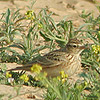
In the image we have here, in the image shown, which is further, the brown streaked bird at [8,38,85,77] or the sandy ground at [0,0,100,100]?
the sandy ground at [0,0,100,100]

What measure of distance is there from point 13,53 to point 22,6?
14.4 ft

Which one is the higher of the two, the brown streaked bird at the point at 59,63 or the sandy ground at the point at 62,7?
the sandy ground at the point at 62,7

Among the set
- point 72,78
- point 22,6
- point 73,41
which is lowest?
point 72,78

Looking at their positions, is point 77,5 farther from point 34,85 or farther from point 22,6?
point 34,85

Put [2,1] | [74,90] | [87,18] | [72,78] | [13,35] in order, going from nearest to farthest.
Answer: [74,90] → [72,78] → [13,35] → [87,18] → [2,1]

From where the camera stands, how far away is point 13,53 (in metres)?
7.75

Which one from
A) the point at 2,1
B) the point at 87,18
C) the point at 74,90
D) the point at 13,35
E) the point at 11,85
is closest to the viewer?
the point at 74,90

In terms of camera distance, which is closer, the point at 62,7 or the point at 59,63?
the point at 59,63

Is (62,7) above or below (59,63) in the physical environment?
above

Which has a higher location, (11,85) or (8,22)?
(8,22)

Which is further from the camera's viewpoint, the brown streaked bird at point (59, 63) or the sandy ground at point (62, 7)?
the sandy ground at point (62, 7)

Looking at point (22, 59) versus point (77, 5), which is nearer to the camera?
point (22, 59)

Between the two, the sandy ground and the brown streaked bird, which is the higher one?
the sandy ground

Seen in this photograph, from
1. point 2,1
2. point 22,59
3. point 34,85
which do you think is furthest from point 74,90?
point 2,1
